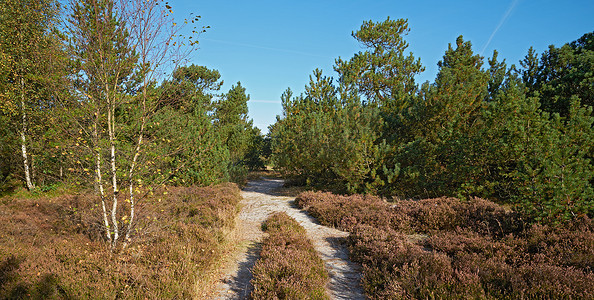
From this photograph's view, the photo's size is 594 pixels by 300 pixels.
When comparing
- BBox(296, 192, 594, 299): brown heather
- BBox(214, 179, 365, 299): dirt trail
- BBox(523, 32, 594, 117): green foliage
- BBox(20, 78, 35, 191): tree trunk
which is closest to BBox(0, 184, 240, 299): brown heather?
BBox(214, 179, 365, 299): dirt trail

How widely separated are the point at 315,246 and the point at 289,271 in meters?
2.24

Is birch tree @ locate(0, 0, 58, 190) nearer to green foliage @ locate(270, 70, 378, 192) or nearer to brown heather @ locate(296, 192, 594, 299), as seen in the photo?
green foliage @ locate(270, 70, 378, 192)

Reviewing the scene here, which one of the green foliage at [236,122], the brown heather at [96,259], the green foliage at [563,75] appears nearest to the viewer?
the brown heather at [96,259]

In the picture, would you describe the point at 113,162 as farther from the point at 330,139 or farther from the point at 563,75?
the point at 563,75

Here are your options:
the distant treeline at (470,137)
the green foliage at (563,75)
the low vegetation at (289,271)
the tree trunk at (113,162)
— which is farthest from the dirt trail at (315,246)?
the green foliage at (563,75)

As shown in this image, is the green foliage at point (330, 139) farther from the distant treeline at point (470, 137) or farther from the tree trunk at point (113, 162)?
the tree trunk at point (113, 162)

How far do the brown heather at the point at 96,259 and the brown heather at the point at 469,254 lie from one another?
3262mm

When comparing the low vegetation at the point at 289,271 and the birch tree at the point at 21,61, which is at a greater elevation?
the birch tree at the point at 21,61

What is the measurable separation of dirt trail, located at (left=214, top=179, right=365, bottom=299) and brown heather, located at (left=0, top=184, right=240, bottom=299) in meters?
0.53

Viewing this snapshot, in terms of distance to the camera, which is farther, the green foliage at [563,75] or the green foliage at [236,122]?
the green foliage at [236,122]

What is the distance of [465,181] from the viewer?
955cm

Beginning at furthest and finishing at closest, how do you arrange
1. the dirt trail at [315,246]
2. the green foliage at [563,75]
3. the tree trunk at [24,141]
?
the tree trunk at [24,141] → the green foliage at [563,75] → the dirt trail at [315,246]

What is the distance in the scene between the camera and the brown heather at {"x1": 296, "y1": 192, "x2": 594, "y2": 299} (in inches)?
150

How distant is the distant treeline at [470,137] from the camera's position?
19.9 ft
